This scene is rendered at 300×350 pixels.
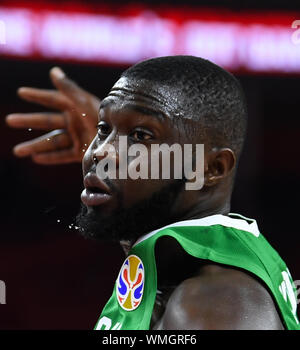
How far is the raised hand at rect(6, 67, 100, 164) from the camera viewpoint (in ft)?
7.50

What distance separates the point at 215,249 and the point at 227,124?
0.85ft

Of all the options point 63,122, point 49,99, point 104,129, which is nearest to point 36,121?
point 49,99

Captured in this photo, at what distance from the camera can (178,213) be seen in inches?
48.8

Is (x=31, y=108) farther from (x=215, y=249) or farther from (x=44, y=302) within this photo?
(x=215, y=249)

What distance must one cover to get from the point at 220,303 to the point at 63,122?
1546 millimetres

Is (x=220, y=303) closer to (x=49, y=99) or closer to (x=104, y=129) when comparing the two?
(x=104, y=129)

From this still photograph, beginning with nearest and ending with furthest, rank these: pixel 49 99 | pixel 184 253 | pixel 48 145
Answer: pixel 184 253
pixel 48 145
pixel 49 99

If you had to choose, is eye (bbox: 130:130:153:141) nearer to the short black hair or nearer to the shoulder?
the short black hair

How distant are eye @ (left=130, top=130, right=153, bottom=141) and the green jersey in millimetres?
175

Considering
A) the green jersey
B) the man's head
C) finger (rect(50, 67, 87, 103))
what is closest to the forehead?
the man's head

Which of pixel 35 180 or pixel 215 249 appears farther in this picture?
pixel 35 180

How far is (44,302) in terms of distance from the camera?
4125mm

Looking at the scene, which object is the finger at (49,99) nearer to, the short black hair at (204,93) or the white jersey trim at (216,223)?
the short black hair at (204,93)
